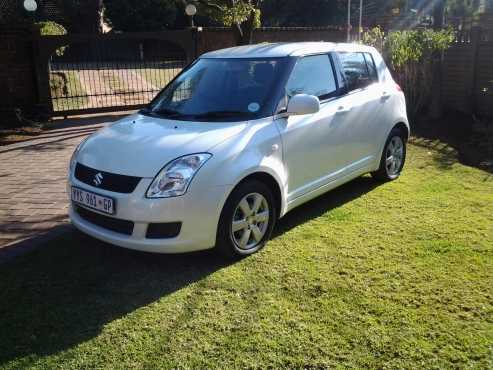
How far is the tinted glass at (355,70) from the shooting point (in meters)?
5.40

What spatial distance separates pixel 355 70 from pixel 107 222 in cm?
321

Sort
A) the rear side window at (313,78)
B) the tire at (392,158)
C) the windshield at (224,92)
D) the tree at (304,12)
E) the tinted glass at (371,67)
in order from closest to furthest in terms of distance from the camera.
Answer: the windshield at (224,92)
the rear side window at (313,78)
the tinted glass at (371,67)
the tire at (392,158)
the tree at (304,12)

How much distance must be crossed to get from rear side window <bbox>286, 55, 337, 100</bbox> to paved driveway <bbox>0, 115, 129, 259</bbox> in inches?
106

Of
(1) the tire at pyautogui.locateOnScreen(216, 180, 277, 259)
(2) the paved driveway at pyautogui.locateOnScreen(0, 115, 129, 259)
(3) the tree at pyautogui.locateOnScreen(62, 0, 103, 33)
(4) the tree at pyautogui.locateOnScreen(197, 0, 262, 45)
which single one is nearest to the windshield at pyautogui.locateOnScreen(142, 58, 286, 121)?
(1) the tire at pyautogui.locateOnScreen(216, 180, 277, 259)

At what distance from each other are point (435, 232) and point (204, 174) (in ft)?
7.77

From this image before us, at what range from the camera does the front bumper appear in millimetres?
3768

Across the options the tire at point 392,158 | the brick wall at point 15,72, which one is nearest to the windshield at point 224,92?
the tire at point 392,158

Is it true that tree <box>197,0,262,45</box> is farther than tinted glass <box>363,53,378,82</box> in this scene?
Yes

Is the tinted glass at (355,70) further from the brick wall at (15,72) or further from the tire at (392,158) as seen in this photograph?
the brick wall at (15,72)

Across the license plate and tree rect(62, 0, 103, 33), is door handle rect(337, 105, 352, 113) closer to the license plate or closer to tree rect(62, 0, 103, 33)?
the license plate

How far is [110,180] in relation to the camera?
394 cm

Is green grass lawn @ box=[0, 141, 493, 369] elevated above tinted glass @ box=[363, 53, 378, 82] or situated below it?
below

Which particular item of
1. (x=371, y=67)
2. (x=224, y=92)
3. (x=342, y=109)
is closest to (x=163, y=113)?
(x=224, y=92)

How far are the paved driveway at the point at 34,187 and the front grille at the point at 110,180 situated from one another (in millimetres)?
1076
